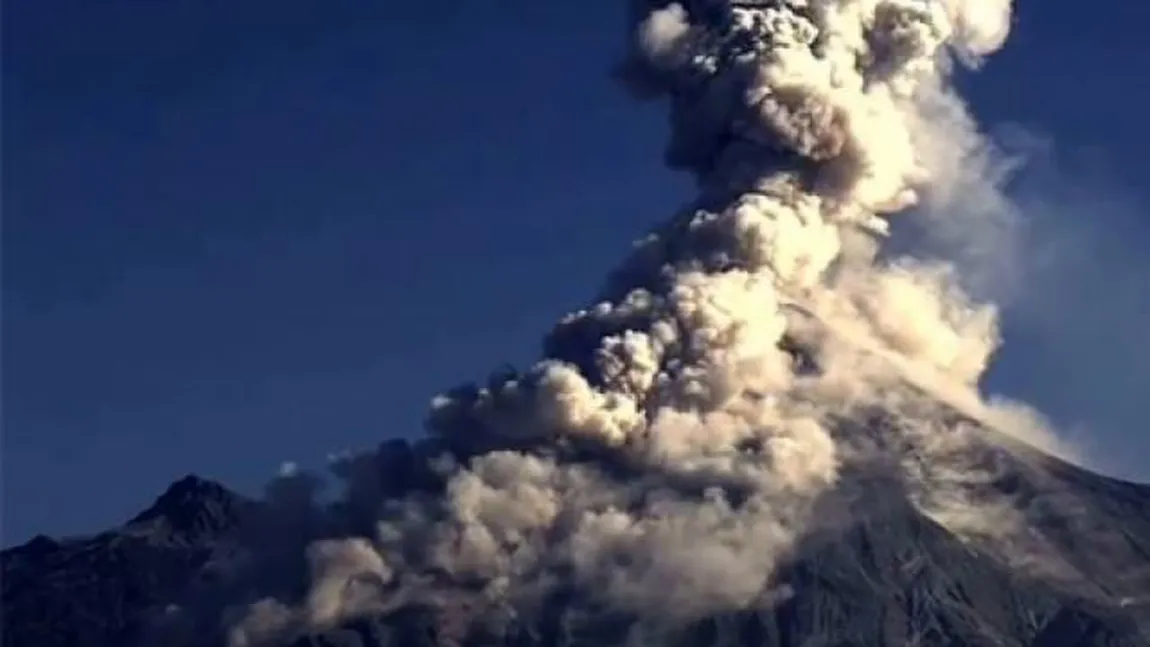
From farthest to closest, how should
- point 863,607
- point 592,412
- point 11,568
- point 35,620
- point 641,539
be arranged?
1. point 11,568
2. point 35,620
3. point 863,607
4. point 641,539
5. point 592,412

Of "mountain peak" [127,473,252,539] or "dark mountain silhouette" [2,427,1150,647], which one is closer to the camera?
"dark mountain silhouette" [2,427,1150,647]

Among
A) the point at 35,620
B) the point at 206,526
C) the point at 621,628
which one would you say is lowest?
the point at 621,628

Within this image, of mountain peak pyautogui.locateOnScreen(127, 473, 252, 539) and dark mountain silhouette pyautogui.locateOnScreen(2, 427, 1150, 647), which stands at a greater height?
mountain peak pyautogui.locateOnScreen(127, 473, 252, 539)

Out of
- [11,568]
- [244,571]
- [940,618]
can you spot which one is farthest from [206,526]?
[940,618]

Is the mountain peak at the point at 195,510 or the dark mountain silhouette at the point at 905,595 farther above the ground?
the mountain peak at the point at 195,510

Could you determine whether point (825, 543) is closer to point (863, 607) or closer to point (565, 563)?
point (863, 607)

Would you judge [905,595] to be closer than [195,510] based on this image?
Yes

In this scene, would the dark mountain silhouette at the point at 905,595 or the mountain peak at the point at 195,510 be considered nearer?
the dark mountain silhouette at the point at 905,595

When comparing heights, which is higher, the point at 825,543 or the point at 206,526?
the point at 206,526
